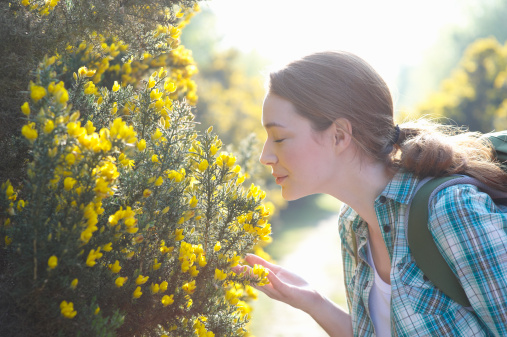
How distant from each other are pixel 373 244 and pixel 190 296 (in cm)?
104

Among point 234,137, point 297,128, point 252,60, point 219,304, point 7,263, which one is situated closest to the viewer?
point 7,263

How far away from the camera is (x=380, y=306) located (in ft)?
7.23

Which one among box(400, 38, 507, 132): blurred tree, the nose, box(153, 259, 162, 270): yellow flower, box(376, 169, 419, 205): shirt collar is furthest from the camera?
box(400, 38, 507, 132): blurred tree

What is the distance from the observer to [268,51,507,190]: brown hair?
80.0 inches

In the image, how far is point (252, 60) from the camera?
41.5 meters

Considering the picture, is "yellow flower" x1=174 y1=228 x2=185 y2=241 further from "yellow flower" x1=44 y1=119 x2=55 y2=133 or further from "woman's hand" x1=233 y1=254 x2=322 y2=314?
"yellow flower" x1=44 y1=119 x2=55 y2=133

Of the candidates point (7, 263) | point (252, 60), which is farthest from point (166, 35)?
point (252, 60)

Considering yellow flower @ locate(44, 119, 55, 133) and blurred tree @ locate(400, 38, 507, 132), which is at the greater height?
blurred tree @ locate(400, 38, 507, 132)

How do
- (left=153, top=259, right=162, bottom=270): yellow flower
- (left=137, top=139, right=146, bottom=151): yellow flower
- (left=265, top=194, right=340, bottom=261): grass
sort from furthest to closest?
(left=265, top=194, right=340, bottom=261): grass, (left=153, top=259, right=162, bottom=270): yellow flower, (left=137, top=139, right=146, bottom=151): yellow flower

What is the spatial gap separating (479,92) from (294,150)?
1662 cm

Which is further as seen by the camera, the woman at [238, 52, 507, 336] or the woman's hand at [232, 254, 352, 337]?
the woman's hand at [232, 254, 352, 337]

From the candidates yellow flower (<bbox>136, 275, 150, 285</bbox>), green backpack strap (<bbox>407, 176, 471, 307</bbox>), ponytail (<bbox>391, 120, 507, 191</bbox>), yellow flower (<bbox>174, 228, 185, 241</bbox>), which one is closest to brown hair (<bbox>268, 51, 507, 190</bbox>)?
ponytail (<bbox>391, 120, 507, 191</bbox>)

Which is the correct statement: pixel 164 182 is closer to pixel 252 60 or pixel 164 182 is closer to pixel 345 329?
pixel 345 329

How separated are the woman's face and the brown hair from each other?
0.04m
